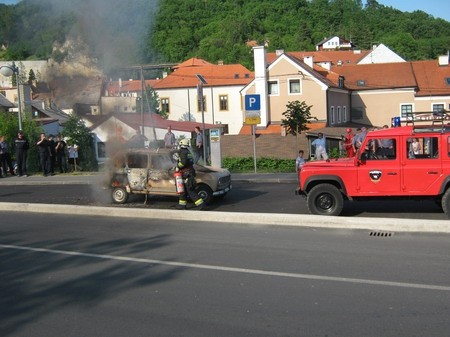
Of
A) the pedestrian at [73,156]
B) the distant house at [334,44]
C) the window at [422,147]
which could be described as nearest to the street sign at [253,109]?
the pedestrian at [73,156]

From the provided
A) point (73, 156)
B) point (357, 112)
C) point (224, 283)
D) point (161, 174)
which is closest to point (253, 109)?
point (161, 174)

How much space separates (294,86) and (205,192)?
51.0 meters

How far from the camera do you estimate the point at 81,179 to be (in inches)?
920

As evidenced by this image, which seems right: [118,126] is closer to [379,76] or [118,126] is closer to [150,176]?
[150,176]

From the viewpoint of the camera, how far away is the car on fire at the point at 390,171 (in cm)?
1249

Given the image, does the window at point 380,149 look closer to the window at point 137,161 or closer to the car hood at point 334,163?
the car hood at point 334,163

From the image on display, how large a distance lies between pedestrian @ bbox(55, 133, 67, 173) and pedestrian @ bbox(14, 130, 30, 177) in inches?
53.7

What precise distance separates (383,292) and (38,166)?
24.4 m

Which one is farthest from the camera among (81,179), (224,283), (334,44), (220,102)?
(334,44)

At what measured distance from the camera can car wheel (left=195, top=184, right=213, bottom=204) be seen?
16047 millimetres

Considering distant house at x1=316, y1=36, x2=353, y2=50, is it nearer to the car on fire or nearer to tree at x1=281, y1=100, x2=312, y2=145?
tree at x1=281, y1=100, x2=312, y2=145

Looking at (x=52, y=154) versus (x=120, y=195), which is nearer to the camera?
(x=120, y=195)

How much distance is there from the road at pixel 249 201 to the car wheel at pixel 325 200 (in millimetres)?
713

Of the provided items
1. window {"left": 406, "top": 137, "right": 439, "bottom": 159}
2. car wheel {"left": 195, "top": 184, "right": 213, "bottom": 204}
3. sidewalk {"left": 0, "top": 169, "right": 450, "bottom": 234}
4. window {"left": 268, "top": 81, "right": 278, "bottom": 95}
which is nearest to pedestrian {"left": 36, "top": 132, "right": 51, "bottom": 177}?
sidewalk {"left": 0, "top": 169, "right": 450, "bottom": 234}
